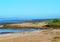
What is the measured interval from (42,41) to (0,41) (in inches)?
132

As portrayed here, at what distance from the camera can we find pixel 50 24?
3212 cm

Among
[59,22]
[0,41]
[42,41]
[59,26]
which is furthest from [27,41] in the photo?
[59,22]

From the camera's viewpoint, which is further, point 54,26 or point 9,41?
point 54,26

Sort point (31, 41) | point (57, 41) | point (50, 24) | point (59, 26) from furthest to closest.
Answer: point (50, 24) → point (59, 26) → point (31, 41) → point (57, 41)

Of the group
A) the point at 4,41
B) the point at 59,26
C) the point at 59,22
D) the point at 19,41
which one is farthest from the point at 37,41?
the point at 59,22

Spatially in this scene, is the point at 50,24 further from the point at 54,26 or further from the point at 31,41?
the point at 31,41

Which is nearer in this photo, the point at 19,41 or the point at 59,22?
the point at 19,41

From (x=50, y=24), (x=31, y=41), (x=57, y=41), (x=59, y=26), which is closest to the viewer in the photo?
(x=57, y=41)

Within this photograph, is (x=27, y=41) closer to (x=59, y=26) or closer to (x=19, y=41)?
(x=19, y=41)

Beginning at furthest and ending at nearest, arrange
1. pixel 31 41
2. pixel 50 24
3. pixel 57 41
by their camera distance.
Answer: pixel 50 24 → pixel 31 41 → pixel 57 41

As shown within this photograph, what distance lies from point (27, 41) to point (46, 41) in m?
1.51

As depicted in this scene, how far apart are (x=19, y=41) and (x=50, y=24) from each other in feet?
59.6

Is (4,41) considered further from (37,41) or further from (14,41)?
(37,41)

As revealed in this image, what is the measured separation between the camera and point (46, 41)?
14414 mm
